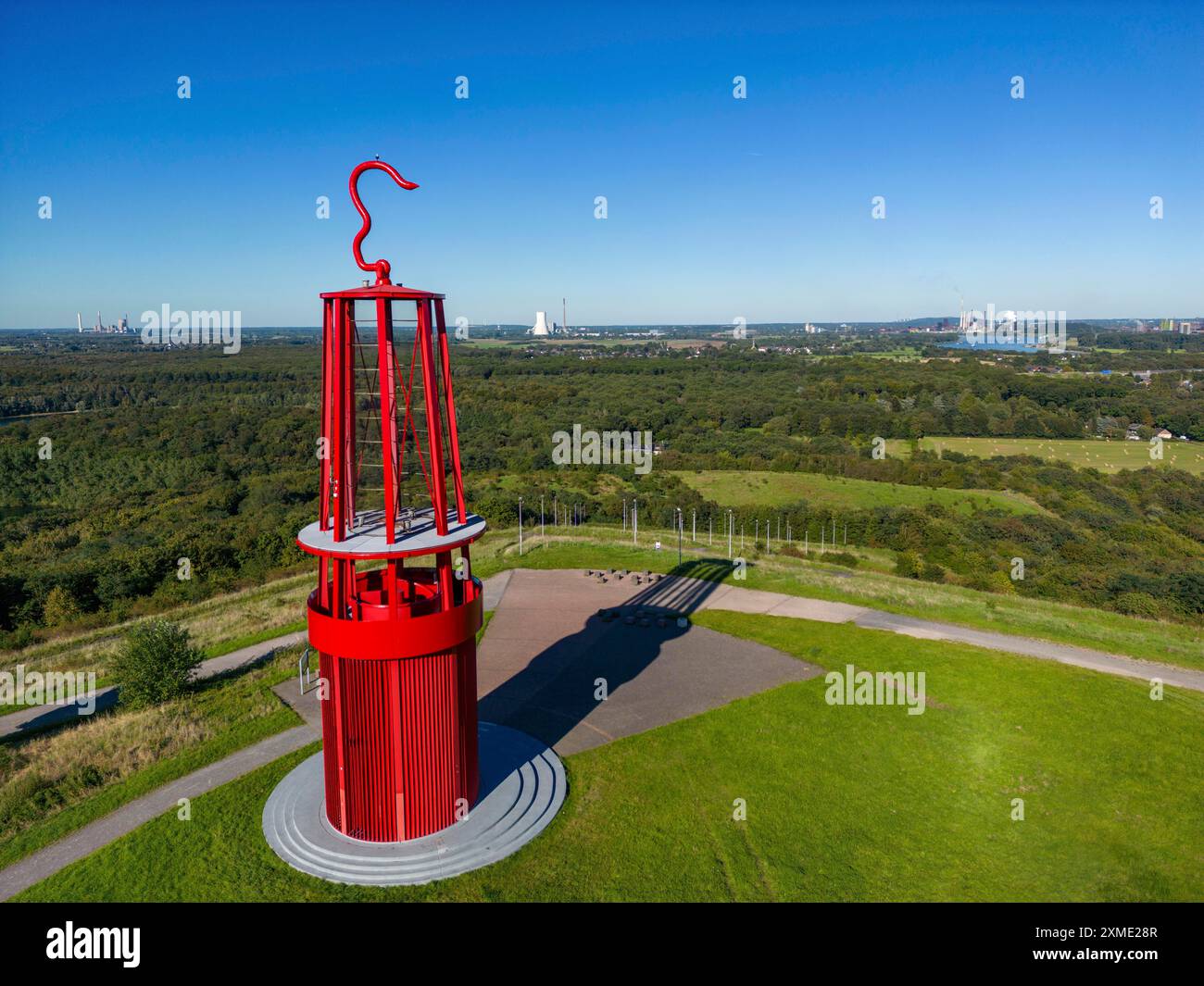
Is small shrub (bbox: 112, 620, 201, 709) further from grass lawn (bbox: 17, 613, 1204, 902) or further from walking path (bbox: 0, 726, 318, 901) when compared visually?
grass lawn (bbox: 17, 613, 1204, 902)

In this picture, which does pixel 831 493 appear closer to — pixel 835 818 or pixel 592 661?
pixel 592 661

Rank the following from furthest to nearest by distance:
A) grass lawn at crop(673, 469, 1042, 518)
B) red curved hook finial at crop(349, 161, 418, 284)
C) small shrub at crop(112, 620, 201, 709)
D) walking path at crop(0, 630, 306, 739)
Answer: grass lawn at crop(673, 469, 1042, 518), small shrub at crop(112, 620, 201, 709), walking path at crop(0, 630, 306, 739), red curved hook finial at crop(349, 161, 418, 284)

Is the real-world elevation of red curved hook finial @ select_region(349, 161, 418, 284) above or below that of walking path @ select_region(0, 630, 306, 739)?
above

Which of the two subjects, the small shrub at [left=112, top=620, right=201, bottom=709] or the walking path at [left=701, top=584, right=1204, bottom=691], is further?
the walking path at [left=701, top=584, right=1204, bottom=691]

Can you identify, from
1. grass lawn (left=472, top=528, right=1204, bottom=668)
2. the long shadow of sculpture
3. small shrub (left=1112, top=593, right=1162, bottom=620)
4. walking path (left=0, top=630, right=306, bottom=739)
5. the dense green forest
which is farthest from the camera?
the dense green forest

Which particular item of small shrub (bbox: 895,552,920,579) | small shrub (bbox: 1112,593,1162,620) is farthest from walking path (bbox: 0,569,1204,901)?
small shrub (bbox: 895,552,920,579)

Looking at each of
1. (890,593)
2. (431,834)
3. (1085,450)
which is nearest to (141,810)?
(431,834)

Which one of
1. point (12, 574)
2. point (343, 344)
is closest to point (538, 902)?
point (343, 344)

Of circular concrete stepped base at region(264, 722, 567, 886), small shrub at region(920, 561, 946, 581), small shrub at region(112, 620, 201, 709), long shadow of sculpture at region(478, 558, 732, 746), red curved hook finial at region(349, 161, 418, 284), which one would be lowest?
small shrub at region(920, 561, 946, 581)
